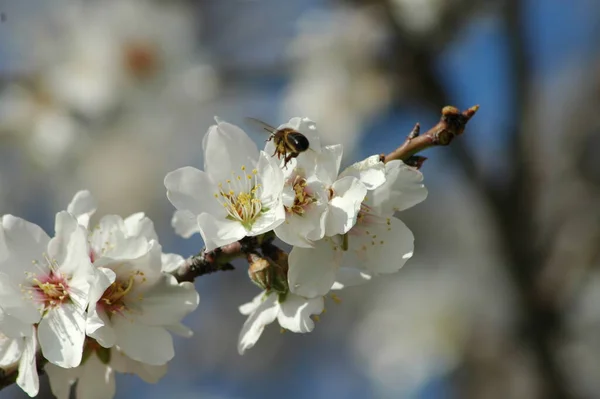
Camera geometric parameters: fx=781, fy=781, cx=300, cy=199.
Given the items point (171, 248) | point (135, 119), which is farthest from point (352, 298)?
point (135, 119)

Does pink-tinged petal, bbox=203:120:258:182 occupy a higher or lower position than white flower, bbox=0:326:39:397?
higher

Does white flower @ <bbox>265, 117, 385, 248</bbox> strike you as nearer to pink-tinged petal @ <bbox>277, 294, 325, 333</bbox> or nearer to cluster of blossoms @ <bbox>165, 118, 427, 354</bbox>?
cluster of blossoms @ <bbox>165, 118, 427, 354</bbox>

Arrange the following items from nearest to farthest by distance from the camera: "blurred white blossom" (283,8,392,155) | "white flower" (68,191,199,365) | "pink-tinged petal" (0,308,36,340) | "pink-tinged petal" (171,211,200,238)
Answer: "pink-tinged petal" (0,308,36,340)
"white flower" (68,191,199,365)
"pink-tinged petal" (171,211,200,238)
"blurred white blossom" (283,8,392,155)

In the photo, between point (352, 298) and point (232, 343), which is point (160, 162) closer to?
point (232, 343)

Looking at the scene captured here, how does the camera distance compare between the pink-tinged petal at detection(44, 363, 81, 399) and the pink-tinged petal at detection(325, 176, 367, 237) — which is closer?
the pink-tinged petal at detection(325, 176, 367, 237)

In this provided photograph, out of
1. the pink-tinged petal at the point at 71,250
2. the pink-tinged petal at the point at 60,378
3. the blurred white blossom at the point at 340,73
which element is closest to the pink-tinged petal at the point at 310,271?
the pink-tinged petal at the point at 71,250

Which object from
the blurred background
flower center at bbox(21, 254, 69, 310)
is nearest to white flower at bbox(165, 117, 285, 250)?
flower center at bbox(21, 254, 69, 310)

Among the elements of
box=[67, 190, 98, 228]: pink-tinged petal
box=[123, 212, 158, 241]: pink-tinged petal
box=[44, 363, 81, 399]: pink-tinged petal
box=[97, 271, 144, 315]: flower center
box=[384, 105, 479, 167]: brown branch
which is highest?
box=[384, 105, 479, 167]: brown branch
